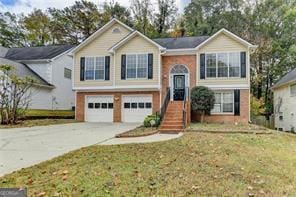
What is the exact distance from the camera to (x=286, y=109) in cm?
2617

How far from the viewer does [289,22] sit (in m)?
31.2

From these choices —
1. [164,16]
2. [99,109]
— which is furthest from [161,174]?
[164,16]

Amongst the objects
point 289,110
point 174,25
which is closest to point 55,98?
point 174,25

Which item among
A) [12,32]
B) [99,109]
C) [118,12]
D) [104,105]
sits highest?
[118,12]

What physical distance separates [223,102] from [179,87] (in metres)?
3.29

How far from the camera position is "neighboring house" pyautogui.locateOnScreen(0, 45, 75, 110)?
2628 centimetres

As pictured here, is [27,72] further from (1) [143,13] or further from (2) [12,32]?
(1) [143,13]

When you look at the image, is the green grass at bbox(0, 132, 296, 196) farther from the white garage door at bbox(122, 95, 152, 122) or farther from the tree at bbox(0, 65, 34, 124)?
the white garage door at bbox(122, 95, 152, 122)

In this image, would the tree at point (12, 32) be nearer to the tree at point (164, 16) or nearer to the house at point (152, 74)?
the tree at point (164, 16)

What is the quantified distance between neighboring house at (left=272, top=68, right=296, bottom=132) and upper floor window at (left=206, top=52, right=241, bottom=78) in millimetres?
5617

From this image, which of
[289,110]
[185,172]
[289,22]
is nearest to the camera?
[185,172]

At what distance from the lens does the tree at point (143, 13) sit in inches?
1433

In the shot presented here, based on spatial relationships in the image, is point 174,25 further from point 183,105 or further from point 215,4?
point 183,105

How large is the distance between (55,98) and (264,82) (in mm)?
22734
